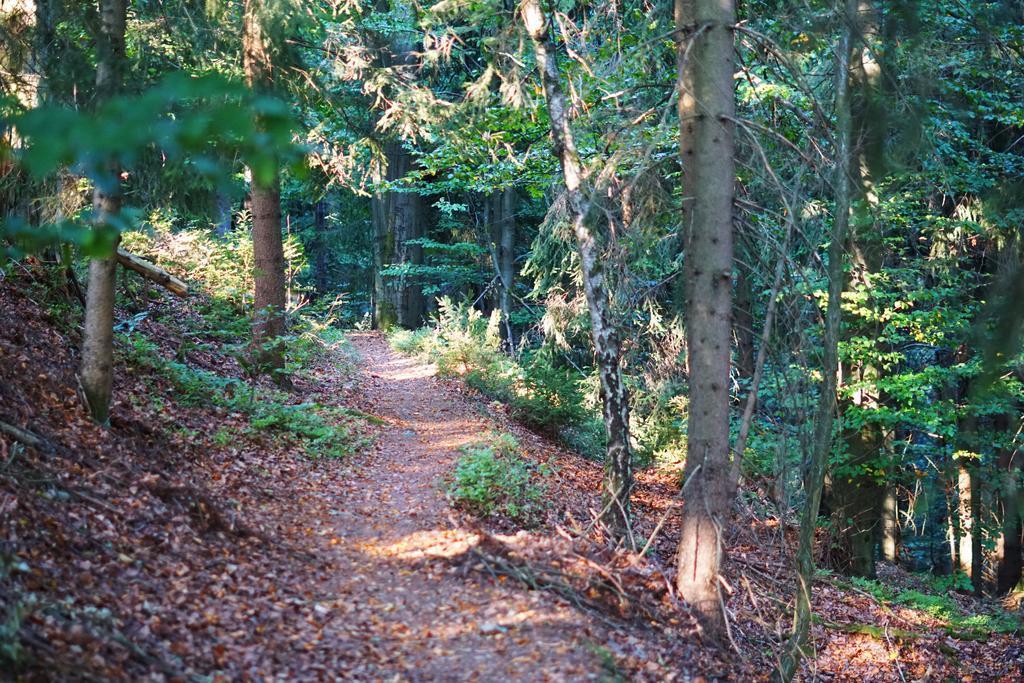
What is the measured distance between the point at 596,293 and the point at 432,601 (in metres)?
3.87

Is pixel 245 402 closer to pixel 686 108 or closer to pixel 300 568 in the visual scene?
pixel 300 568

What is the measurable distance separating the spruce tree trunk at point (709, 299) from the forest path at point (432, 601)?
1.50m

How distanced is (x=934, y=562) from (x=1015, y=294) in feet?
70.5

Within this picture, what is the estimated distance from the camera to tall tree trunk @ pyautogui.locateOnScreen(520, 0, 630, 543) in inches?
337

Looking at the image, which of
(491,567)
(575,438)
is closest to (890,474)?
(575,438)

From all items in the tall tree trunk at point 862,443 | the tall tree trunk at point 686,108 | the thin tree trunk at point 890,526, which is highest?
the tall tree trunk at point 686,108

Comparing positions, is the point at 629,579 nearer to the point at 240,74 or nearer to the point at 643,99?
the point at 643,99

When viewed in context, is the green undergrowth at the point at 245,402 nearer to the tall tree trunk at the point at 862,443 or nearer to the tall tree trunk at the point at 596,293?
the tall tree trunk at the point at 596,293

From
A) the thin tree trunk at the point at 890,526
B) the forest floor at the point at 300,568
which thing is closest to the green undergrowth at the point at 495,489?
the forest floor at the point at 300,568

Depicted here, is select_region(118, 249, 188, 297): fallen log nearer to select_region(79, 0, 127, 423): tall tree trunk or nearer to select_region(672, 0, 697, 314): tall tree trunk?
select_region(79, 0, 127, 423): tall tree trunk

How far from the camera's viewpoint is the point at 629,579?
24.7 feet

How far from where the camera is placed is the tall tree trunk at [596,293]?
855 centimetres

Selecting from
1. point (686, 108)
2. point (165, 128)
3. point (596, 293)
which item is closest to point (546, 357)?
point (596, 293)

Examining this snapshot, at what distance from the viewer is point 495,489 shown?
908cm
